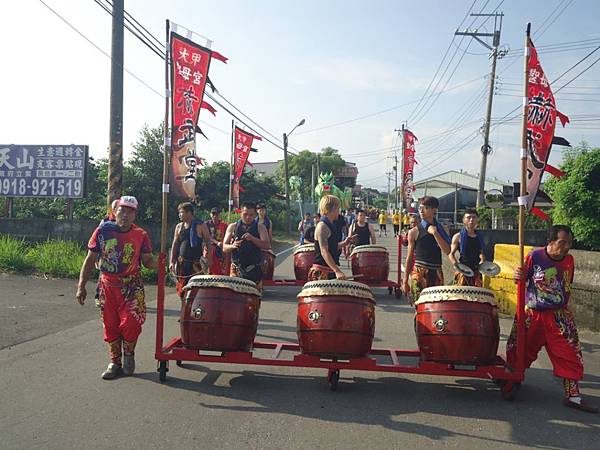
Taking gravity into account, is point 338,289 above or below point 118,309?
above

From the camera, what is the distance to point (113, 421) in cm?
426

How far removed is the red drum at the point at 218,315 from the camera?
16.7 ft

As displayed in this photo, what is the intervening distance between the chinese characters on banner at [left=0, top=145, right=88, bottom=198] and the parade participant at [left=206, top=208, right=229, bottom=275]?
515 cm

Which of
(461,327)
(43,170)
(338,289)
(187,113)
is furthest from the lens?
(43,170)

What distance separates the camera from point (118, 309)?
5.47m

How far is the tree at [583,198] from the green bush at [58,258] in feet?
33.9

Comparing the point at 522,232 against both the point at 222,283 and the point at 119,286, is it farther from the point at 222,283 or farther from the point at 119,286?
the point at 119,286

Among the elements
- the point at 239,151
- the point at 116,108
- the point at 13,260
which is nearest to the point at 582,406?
the point at 116,108

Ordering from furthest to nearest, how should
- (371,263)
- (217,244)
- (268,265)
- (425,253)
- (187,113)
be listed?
(268,265) < (371,263) < (217,244) < (187,113) < (425,253)

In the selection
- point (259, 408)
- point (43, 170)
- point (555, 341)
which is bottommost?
point (259, 408)

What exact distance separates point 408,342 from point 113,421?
4.03 meters

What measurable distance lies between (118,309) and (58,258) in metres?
8.28

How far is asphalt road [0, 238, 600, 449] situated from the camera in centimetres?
402

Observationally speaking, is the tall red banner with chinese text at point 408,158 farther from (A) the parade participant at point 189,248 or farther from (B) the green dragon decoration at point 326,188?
(A) the parade participant at point 189,248
